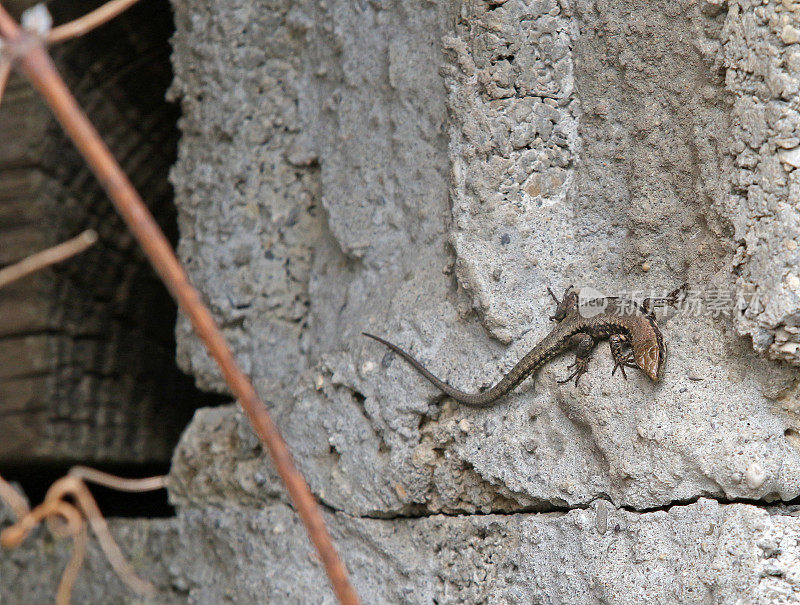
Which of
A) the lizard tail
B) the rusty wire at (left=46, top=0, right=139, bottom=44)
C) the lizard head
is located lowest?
the lizard tail

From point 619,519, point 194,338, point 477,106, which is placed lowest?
point 619,519

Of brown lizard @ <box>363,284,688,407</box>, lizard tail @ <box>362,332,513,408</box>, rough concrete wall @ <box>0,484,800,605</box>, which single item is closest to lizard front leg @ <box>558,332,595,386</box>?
brown lizard @ <box>363,284,688,407</box>

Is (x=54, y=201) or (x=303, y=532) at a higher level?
(x=54, y=201)

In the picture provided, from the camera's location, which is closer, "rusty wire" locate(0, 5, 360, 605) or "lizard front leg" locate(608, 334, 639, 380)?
"rusty wire" locate(0, 5, 360, 605)

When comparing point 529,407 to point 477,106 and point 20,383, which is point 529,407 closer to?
point 477,106

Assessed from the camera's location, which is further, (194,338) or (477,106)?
(194,338)

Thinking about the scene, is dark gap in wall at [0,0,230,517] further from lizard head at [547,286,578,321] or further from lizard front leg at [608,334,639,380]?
lizard front leg at [608,334,639,380]

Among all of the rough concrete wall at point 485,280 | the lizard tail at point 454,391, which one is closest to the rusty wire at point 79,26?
the rough concrete wall at point 485,280

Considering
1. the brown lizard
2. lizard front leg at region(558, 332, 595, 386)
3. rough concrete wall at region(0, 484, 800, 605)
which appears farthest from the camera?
lizard front leg at region(558, 332, 595, 386)

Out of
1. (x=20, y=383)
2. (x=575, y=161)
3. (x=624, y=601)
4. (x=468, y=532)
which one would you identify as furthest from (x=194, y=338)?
(x=624, y=601)
